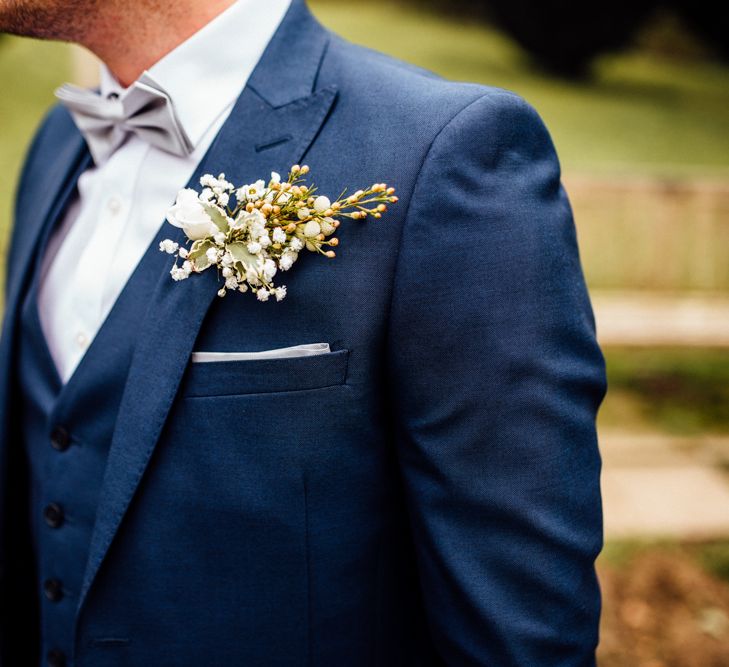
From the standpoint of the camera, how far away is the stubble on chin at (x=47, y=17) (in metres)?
1.39

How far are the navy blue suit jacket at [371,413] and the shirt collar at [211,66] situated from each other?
59 millimetres

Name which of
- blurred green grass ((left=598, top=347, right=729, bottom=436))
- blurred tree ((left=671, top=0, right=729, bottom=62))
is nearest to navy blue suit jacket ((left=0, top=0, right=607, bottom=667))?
blurred green grass ((left=598, top=347, right=729, bottom=436))

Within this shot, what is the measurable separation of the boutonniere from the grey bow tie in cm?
20

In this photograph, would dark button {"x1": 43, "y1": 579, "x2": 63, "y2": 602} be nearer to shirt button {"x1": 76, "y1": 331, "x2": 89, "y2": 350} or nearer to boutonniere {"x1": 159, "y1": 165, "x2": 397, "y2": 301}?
shirt button {"x1": 76, "y1": 331, "x2": 89, "y2": 350}

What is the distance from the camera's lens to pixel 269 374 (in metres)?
1.29

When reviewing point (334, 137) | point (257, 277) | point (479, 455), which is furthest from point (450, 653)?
point (334, 137)

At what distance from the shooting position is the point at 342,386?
1.31 metres

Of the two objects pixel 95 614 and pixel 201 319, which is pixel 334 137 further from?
pixel 95 614

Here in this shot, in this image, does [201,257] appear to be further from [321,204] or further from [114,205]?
[114,205]

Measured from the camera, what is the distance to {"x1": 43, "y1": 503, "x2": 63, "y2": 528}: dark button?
148 centimetres

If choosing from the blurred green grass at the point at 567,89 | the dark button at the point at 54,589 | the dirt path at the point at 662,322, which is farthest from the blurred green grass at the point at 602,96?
the dark button at the point at 54,589

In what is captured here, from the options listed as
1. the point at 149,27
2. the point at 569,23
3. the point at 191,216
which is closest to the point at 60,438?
the point at 191,216

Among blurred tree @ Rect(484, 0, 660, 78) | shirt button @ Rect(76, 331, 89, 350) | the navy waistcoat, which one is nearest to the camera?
the navy waistcoat

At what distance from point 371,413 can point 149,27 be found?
0.83 meters
